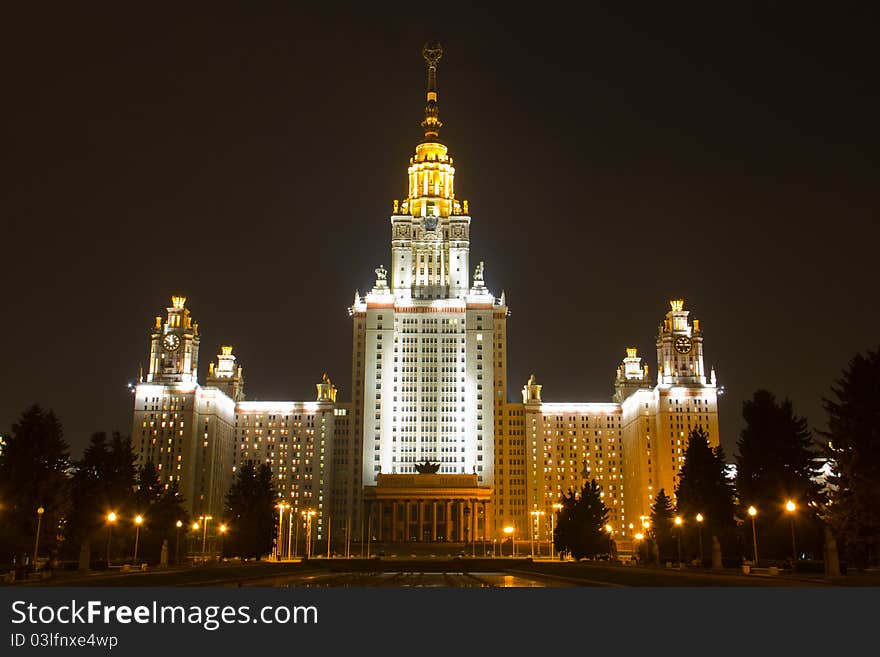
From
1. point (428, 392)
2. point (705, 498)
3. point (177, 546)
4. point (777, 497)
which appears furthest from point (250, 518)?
point (428, 392)

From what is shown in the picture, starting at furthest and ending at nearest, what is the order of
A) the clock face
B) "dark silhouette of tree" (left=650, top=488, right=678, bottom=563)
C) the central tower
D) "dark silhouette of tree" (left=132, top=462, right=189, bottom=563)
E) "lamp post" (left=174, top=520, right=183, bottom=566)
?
the clock face
the central tower
"lamp post" (left=174, top=520, right=183, bottom=566)
"dark silhouette of tree" (left=650, top=488, right=678, bottom=563)
"dark silhouette of tree" (left=132, top=462, right=189, bottom=563)

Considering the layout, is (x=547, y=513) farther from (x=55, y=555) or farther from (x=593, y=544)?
(x=55, y=555)

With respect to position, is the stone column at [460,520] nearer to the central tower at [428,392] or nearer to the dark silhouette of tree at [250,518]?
→ the central tower at [428,392]

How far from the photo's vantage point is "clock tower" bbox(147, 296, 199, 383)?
644ft

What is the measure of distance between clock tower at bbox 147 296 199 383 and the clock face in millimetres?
104441

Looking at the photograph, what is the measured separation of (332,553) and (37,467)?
11301 cm

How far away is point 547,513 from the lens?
19825 centimetres

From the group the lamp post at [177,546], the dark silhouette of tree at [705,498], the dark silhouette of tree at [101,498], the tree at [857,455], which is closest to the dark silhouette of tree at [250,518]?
the lamp post at [177,546]

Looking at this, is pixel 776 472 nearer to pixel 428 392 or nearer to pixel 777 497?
A: pixel 777 497

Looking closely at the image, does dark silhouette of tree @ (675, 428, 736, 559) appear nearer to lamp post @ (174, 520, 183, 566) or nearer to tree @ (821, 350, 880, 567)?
tree @ (821, 350, 880, 567)

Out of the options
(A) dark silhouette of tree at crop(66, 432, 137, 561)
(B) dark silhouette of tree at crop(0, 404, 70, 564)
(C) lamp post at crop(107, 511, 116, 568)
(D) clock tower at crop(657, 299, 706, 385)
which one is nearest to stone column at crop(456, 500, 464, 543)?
(D) clock tower at crop(657, 299, 706, 385)

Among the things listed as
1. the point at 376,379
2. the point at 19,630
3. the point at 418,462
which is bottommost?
the point at 19,630

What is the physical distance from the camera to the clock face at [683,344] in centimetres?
19800

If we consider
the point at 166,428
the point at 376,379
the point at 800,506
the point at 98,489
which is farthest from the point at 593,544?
the point at 166,428
